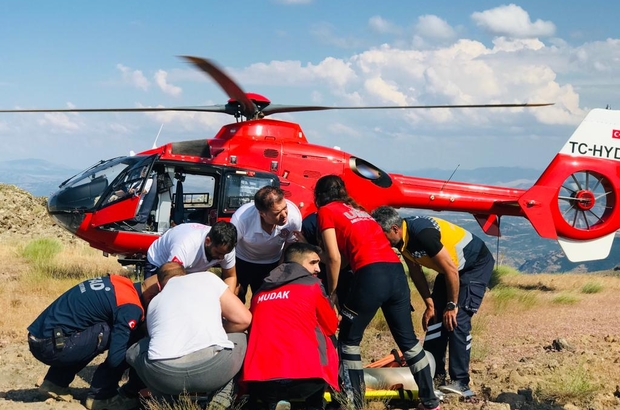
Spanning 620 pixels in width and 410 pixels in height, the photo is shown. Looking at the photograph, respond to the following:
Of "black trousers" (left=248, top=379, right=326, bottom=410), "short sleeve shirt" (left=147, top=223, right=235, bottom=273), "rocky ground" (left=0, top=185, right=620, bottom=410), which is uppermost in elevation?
"short sleeve shirt" (left=147, top=223, right=235, bottom=273)

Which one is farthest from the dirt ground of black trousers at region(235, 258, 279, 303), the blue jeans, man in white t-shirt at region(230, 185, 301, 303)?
man in white t-shirt at region(230, 185, 301, 303)

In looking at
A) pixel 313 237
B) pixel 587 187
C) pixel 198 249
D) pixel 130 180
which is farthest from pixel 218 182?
pixel 587 187

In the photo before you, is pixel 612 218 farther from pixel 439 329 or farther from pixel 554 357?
pixel 439 329

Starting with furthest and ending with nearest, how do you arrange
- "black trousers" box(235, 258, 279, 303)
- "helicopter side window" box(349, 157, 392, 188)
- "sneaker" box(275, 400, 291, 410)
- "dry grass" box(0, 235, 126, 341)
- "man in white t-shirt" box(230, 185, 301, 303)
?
"helicopter side window" box(349, 157, 392, 188) < "dry grass" box(0, 235, 126, 341) < "black trousers" box(235, 258, 279, 303) < "man in white t-shirt" box(230, 185, 301, 303) < "sneaker" box(275, 400, 291, 410)

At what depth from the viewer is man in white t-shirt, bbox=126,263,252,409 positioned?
4.79 metres

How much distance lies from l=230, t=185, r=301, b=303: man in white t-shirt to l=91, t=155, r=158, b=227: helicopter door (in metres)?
3.94

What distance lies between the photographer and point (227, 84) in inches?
404

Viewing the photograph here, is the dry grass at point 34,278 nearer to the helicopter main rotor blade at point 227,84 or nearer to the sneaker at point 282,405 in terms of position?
the helicopter main rotor blade at point 227,84

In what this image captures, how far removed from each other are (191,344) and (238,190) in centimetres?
612

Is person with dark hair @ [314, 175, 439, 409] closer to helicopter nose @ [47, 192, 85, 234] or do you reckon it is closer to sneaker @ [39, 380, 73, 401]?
sneaker @ [39, 380, 73, 401]

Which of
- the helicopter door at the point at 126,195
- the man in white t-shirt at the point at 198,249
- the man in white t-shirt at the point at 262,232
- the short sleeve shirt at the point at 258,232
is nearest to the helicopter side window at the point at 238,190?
the helicopter door at the point at 126,195

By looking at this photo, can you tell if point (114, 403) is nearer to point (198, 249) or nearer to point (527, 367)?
point (198, 249)

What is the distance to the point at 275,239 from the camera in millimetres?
6746

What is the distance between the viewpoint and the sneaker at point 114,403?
539 centimetres
